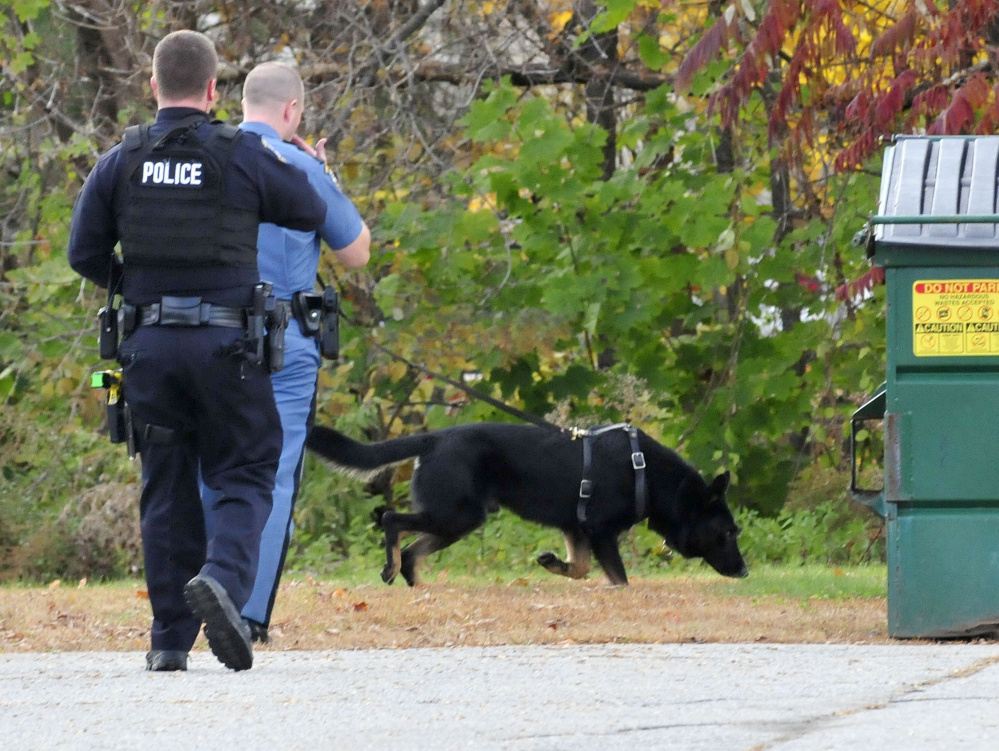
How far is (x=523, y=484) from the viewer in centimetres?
771

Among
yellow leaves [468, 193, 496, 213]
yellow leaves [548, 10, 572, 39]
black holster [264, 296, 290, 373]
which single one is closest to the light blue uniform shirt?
black holster [264, 296, 290, 373]

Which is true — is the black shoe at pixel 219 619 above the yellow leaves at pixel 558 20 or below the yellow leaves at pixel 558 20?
below

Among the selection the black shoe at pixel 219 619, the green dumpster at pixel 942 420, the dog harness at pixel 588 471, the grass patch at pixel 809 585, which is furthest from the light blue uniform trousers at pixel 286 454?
the dog harness at pixel 588 471

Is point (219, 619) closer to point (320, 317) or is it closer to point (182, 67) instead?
point (320, 317)

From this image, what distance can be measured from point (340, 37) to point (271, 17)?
0.78m

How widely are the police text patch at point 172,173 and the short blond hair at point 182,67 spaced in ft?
0.84

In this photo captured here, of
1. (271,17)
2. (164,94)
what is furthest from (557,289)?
(164,94)

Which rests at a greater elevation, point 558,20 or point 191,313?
point 558,20

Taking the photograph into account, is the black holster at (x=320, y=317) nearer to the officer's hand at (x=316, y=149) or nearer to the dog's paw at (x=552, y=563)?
the officer's hand at (x=316, y=149)

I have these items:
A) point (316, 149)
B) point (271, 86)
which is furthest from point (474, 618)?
point (271, 86)

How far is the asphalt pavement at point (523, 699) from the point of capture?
337 centimetres

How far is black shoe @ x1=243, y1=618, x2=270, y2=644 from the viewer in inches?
203

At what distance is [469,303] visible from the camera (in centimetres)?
1021

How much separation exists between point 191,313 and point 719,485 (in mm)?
4153
